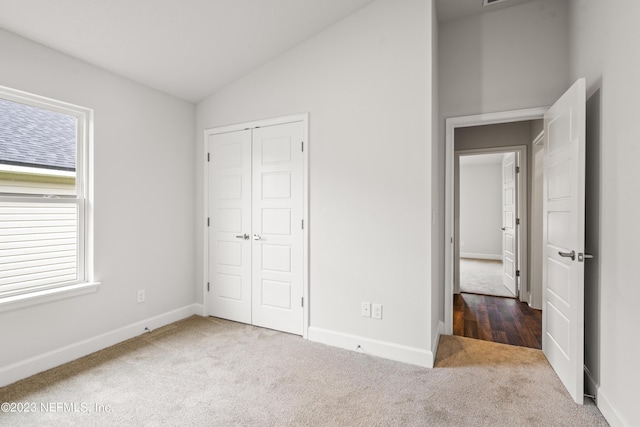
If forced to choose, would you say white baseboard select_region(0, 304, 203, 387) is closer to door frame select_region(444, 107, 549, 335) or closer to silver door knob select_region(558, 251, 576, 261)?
door frame select_region(444, 107, 549, 335)

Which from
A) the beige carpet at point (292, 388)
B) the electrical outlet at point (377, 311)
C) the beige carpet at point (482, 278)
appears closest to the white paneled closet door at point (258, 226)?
the beige carpet at point (292, 388)

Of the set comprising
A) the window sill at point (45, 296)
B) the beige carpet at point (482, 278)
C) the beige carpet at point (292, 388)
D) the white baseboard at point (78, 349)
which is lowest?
the beige carpet at point (292, 388)

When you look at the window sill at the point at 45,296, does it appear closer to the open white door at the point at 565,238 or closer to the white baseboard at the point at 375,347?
the white baseboard at the point at 375,347

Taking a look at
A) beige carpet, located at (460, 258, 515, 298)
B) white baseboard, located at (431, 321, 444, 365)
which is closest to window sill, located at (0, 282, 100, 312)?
white baseboard, located at (431, 321, 444, 365)

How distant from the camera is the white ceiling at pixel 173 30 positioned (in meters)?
2.20

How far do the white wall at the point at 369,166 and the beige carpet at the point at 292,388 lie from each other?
34 cm

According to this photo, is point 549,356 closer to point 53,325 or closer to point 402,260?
point 402,260

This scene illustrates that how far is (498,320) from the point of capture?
3.60 meters

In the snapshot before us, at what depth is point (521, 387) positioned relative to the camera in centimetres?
221

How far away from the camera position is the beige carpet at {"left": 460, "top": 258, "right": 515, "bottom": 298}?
16.2 ft

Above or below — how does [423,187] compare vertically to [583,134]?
below

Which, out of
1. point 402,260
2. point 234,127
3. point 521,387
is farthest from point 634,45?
point 234,127

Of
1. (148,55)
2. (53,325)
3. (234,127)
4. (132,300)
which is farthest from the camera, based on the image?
(234,127)

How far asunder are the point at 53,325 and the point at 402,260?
2.80 meters
